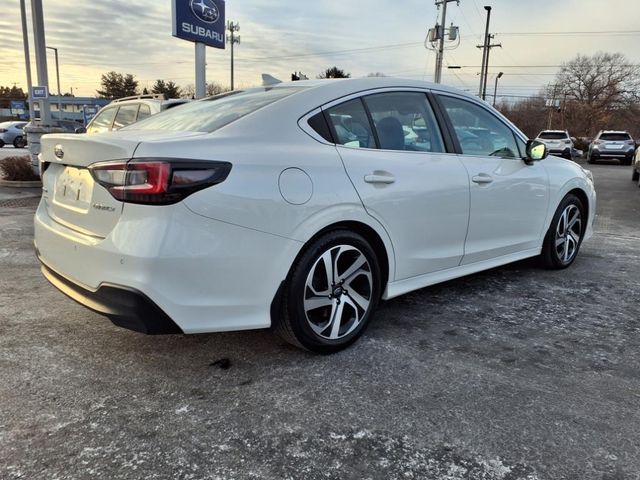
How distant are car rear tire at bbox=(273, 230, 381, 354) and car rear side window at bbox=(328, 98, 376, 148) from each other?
560mm

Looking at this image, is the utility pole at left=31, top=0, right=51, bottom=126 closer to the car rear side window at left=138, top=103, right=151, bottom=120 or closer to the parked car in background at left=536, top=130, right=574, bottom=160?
the car rear side window at left=138, top=103, right=151, bottom=120

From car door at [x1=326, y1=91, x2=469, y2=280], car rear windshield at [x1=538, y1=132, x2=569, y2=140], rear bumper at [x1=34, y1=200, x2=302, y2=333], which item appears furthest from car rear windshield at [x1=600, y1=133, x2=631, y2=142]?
rear bumper at [x1=34, y1=200, x2=302, y2=333]

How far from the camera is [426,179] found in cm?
341

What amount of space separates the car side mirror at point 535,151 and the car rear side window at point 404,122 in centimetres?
114

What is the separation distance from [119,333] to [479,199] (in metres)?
2.64

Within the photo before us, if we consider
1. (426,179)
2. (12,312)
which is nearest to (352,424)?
(426,179)

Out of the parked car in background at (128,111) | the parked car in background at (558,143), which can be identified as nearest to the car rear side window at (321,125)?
the parked car in background at (128,111)

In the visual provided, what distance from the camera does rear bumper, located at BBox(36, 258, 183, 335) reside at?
2387 millimetres

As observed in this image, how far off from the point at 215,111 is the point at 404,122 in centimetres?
123

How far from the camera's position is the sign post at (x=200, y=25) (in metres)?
11.4

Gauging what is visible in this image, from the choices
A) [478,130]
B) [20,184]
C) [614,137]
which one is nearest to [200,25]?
[20,184]

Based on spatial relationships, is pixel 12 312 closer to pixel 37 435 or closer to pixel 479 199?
pixel 37 435

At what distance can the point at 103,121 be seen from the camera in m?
9.62

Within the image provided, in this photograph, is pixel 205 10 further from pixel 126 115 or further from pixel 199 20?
pixel 126 115
